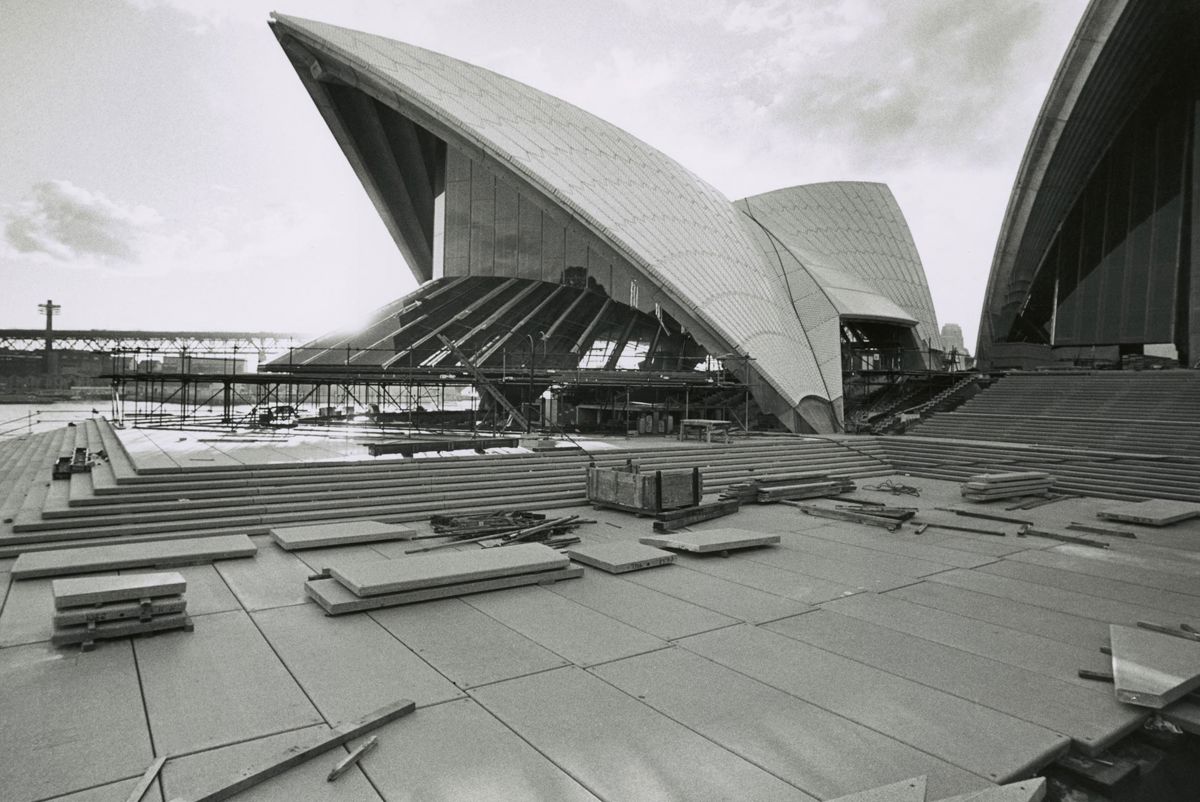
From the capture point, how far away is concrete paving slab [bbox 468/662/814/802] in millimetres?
3162

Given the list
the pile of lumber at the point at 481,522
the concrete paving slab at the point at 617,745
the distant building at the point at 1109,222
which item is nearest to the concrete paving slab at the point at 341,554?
the pile of lumber at the point at 481,522

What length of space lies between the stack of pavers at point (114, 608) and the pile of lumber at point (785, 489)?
8.46 meters

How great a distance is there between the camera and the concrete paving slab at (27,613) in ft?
16.3

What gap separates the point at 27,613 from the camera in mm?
5438

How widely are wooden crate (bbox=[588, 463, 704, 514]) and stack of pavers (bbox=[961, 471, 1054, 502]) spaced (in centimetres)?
545

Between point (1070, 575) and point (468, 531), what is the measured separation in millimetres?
6895

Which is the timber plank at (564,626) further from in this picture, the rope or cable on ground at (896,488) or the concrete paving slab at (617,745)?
the rope or cable on ground at (896,488)

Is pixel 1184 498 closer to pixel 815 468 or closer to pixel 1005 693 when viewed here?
pixel 815 468

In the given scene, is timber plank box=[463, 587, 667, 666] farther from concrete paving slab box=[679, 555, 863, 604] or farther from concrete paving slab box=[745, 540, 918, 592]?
concrete paving slab box=[745, 540, 918, 592]

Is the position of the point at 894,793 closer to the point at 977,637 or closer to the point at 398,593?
the point at 977,637

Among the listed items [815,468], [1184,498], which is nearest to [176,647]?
[815,468]

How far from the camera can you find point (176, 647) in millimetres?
4910

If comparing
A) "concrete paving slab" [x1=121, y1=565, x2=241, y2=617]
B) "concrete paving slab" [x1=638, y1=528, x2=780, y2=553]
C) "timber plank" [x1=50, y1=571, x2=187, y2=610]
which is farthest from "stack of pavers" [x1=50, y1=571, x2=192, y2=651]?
"concrete paving slab" [x1=638, y1=528, x2=780, y2=553]

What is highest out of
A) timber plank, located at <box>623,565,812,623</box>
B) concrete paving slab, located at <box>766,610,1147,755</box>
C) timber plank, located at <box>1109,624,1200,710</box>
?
timber plank, located at <box>1109,624,1200,710</box>
